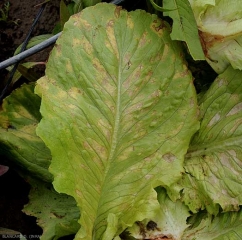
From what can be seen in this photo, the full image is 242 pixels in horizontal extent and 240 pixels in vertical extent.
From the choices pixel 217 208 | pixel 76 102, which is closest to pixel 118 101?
pixel 76 102

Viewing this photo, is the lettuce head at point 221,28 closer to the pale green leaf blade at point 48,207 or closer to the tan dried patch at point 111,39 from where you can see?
the tan dried patch at point 111,39

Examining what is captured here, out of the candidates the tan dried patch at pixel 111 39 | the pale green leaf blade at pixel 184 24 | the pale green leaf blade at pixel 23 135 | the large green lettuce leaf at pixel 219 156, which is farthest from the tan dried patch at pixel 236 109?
the pale green leaf blade at pixel 23 135

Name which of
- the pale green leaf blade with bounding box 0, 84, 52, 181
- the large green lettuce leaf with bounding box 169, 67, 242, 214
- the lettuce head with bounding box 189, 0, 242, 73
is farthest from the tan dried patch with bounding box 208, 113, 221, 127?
the pale green leaf blade with bounding box 0, 84, 52, 181

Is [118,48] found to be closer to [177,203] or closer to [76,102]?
[76,102]

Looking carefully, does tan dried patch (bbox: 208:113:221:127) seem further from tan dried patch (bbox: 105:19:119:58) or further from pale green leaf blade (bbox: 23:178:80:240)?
pale green leaf blade (bbox: 23:178:80:240)

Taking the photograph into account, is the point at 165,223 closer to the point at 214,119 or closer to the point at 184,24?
the point at 214,119

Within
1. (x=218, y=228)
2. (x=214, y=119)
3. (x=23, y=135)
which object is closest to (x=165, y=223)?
(x=218, y=228)

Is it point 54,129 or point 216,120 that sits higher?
point 54,129
